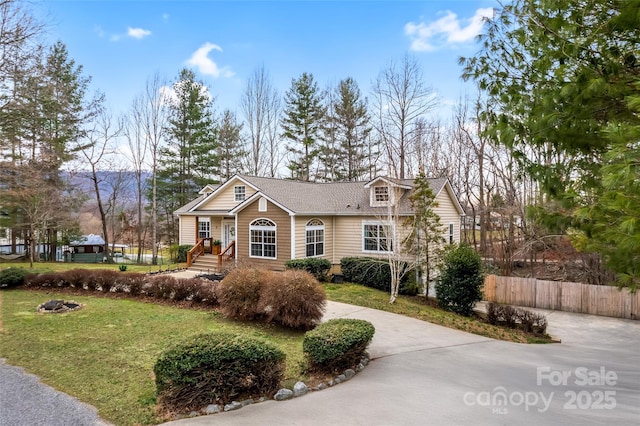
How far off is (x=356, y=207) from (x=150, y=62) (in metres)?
18.7

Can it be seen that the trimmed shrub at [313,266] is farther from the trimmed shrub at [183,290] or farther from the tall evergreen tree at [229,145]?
the tall evergreen tree at [229,145]

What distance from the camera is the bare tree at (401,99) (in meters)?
20.7

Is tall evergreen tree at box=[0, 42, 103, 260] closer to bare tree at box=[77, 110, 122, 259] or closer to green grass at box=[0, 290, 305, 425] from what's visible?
bare tree at box=[77, 110, 122, 259]

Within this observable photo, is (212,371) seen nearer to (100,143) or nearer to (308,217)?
(308,217)

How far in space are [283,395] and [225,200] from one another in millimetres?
16690

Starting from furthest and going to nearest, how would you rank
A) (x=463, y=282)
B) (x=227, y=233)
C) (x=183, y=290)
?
1. (x=227, y=233)
2. (x=463, y=282)
3. (x=183, y=290)

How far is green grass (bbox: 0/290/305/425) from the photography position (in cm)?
527

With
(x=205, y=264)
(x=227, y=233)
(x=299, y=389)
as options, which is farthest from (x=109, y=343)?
(x=227, y=233)

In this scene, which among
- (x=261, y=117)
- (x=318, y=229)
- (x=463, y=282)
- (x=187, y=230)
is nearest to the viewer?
(x=463, y=282)

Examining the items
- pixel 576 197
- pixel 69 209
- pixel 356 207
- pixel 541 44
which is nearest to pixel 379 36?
pixel 356 207

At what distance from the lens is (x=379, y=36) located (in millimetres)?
17016

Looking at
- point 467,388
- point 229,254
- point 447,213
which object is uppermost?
point 447,213

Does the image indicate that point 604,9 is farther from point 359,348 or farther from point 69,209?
point 69,209

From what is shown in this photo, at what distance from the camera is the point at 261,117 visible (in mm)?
29047
